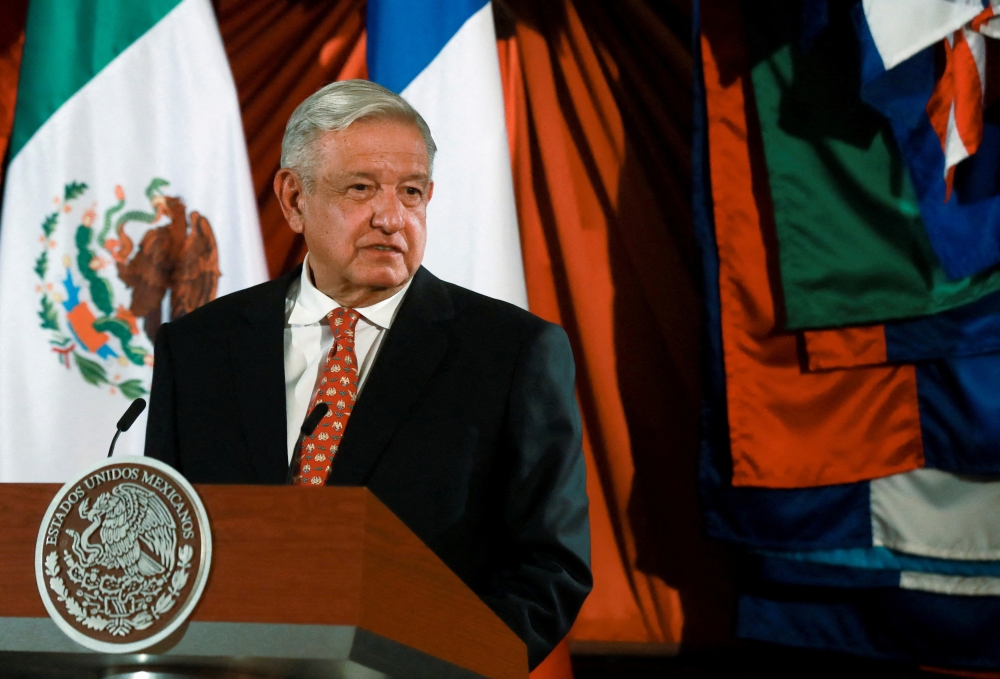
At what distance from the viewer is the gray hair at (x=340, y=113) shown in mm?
1698

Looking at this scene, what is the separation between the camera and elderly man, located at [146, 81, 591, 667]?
4.81 ft

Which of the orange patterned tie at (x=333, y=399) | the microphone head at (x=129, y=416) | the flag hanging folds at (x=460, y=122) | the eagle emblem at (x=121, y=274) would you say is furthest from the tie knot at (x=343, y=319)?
the eagle emblem at (x=121, y=274)

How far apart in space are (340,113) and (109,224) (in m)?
1.36

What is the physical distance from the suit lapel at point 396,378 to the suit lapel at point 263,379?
12 centimetres

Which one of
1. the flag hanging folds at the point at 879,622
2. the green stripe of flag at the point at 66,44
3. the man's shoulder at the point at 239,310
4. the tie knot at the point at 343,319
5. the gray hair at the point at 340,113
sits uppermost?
the green stripe of flag at the point at 66,44

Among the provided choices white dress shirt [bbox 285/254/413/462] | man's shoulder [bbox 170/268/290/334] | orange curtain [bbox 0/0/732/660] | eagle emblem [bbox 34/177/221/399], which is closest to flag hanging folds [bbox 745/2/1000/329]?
orange curtain [bbox 0/0/732/660]

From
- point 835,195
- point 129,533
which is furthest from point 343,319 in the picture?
point 835,195

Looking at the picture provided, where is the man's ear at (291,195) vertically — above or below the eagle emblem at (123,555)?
above

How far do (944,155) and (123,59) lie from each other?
211cm

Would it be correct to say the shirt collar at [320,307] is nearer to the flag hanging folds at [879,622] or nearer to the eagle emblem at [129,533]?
the eagle emblem at [129,533]

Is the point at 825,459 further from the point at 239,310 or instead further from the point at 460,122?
the point at 239,310

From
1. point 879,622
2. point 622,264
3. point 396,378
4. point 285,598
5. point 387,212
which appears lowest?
point 879,622

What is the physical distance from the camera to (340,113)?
5.58 feet

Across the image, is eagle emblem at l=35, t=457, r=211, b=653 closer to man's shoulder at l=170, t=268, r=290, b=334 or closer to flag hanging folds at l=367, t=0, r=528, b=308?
man's shoulder at l=170, t=268, r=290, b=334
